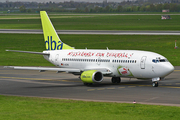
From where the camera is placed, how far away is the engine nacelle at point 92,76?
45.5 metres

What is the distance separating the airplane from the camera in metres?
44.5

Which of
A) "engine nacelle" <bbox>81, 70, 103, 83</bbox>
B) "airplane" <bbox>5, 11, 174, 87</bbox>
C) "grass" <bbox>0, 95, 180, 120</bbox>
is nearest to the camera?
"grass" <bbox>0, 95, 180, 120</bbox>

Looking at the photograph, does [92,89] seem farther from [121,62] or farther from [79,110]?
[79,110]

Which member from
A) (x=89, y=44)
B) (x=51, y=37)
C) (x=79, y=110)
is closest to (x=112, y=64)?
(x=51, y=37)

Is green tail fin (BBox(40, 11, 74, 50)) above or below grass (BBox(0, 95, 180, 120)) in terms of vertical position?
above

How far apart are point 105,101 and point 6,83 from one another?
63.8ft

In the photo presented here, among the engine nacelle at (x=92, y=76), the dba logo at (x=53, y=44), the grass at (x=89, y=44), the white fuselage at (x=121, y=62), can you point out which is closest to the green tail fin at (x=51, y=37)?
the dba logo at (x=53, y=44)

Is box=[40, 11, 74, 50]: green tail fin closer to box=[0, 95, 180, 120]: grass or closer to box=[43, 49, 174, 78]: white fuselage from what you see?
box=[43, 49, 174, 78]: white fuselage

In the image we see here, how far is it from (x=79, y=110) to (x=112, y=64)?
18.1 metres

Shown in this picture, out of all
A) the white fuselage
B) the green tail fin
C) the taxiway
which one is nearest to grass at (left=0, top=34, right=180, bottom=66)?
the green tail fin

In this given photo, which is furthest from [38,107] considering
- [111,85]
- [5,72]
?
[5,72]

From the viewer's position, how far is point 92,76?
4547 cm

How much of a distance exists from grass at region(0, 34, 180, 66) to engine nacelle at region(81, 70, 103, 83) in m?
25.3

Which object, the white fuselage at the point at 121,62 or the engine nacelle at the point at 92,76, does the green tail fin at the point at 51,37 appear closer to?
the white fuselage at the point at 121,62
